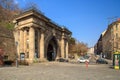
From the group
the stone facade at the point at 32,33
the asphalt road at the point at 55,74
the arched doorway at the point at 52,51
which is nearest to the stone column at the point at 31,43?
the stone facade at the point at 32,33

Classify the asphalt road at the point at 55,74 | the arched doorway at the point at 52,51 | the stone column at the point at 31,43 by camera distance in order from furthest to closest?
Result: the arched doorway at the point at 52,51, the stone column at the point at 31,43, the asphalt road at the point at 55,74

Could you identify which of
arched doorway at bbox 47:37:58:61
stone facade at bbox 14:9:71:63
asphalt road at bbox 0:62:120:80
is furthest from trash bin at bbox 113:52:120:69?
arched doorway at bbox 47:37:58:61

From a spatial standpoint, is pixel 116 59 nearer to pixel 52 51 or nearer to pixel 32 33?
pixel 32 33

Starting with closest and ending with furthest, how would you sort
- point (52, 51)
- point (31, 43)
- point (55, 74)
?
1. point (55, 74)
2. point (31, 43)
3. point (52, 51)

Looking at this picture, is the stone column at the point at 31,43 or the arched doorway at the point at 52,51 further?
the arched doorway at the point at 52,51

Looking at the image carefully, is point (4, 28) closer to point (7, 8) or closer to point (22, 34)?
point (22, 34)

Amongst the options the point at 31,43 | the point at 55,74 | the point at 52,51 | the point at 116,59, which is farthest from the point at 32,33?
the point at 55,74

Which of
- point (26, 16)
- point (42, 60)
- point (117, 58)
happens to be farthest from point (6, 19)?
point (117, 58)

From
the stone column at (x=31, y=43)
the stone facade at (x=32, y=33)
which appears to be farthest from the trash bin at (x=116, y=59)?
the stone column at (x=31, y=43)

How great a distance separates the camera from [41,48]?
47.1 m

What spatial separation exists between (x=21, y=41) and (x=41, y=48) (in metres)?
5.07

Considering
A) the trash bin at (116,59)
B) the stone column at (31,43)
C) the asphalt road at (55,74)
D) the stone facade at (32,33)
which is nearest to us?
the asphalt road at (55,74)

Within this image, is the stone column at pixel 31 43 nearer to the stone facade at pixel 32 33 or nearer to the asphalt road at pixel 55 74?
the stone facade at pixel 32 33

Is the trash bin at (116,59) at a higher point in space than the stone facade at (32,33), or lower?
lower
